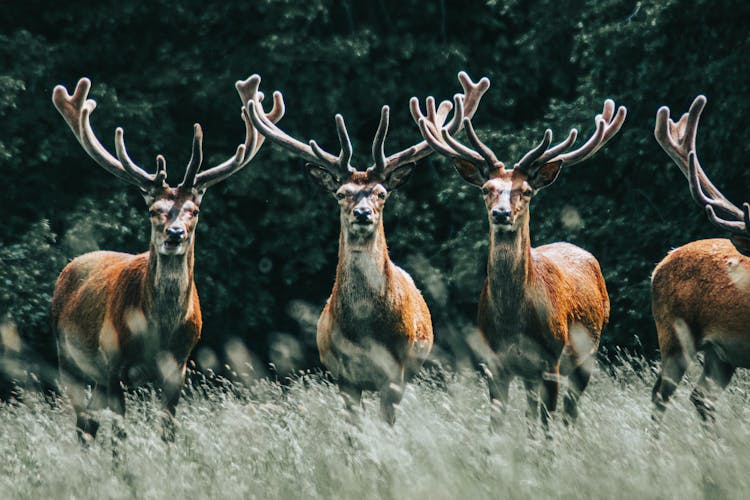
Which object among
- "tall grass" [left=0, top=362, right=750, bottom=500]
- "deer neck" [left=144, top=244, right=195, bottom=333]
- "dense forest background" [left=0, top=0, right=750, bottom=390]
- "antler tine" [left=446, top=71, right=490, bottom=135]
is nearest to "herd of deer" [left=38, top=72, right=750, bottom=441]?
"deer neck" [left=144, top=244, right=195, bottom=333]

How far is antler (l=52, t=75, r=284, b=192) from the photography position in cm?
707

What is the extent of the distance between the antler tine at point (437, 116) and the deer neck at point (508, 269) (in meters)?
0.83

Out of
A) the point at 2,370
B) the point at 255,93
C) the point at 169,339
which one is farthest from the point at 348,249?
the point at 2,370

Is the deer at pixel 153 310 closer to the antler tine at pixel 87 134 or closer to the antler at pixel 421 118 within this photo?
the antler tine at pixel 87 134

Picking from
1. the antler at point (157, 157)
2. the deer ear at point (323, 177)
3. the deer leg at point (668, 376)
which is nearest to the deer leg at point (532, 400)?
the deer leg at point (668, 376)

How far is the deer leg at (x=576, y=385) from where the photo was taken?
24.0ft

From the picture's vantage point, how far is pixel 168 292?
22.8ft

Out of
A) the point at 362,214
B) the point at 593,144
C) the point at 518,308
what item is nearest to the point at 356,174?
the point at 362,214

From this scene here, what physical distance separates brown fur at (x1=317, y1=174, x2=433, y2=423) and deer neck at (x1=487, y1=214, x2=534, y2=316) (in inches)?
22.6

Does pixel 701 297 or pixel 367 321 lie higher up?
pixel 701 297

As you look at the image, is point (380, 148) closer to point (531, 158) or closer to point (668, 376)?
point (531, 158)

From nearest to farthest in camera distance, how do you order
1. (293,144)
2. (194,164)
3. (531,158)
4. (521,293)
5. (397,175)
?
1. (521,293)
2. (531,158)
3. (194,164)
4. (397,175)
5. (293,144)

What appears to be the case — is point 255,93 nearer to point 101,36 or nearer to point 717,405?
point 717,405

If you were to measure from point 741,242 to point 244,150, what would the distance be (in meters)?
3.10
